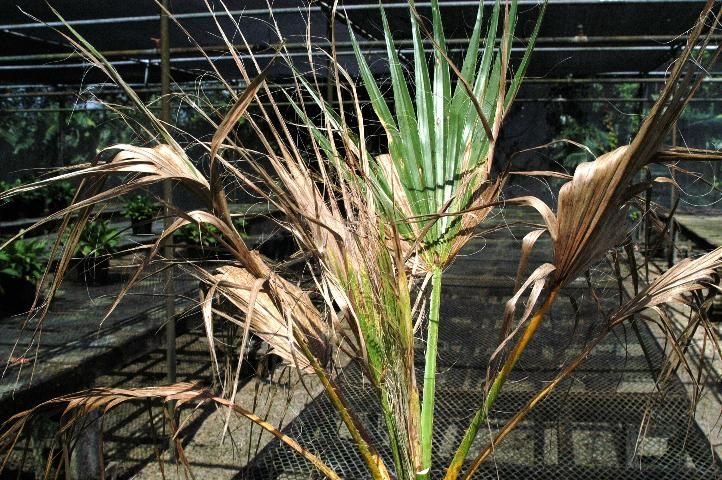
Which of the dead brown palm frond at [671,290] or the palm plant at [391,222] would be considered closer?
the palm plant at [391,222]

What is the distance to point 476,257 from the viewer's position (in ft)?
18.3

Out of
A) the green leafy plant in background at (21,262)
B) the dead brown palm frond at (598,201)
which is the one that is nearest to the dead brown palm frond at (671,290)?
the dead brown palm frond at (598,201)

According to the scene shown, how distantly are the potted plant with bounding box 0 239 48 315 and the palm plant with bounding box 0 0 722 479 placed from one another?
2831 millimetres

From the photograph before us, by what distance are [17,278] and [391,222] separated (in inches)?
132

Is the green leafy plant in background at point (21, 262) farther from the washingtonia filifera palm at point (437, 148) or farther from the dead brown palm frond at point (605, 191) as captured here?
the dead brown palm frond at point (605, 191)

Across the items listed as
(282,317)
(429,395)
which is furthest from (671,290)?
(282,317)

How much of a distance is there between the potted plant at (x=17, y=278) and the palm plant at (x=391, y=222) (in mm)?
2831

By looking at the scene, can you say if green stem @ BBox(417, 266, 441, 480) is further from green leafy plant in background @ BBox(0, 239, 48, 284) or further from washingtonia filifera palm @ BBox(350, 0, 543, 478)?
green leafy plant in background @ BBox(0, 239, 48, 284)

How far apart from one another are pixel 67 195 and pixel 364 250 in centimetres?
868

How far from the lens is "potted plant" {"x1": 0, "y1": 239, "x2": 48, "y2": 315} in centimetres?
400

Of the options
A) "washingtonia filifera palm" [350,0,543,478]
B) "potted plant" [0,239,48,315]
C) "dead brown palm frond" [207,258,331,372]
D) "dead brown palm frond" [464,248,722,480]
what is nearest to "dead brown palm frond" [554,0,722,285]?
"dead brown palm frond" [464,248,722,480]

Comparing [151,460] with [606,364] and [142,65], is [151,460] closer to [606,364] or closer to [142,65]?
[606,364]

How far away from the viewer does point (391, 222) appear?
1.29m

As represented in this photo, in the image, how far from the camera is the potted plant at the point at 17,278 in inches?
157
